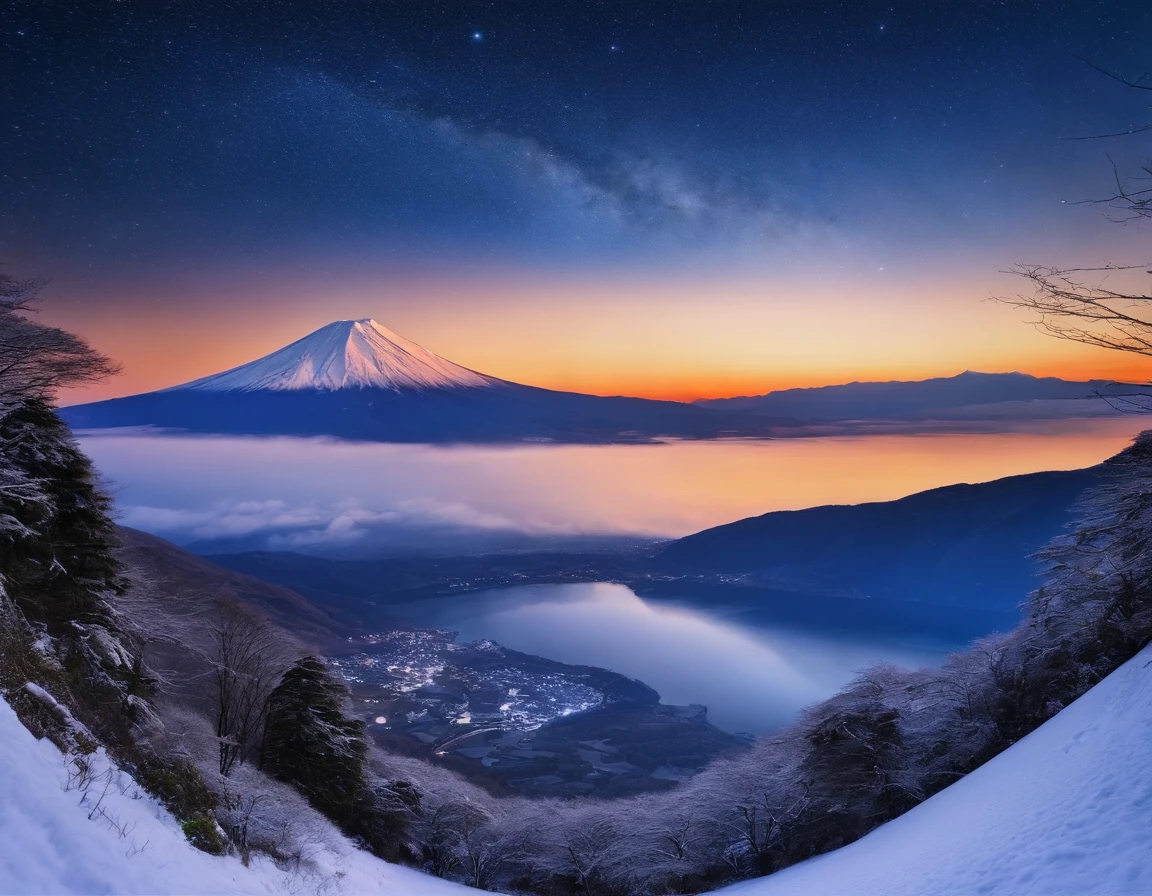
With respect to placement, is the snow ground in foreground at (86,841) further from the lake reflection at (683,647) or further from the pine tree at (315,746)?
the lake reflection at (683,647)

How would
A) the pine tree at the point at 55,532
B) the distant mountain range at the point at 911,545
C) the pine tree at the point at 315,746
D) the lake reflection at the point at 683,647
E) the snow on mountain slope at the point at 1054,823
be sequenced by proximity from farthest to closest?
1. the distant mountain range at the point at 911,545
2. the lake reflection at the point at 683,647
3. the pine tree at the point at 315,746
4. the pine tree at the point at 55,532
5. the snow on mountain slope at the point at 1054,823

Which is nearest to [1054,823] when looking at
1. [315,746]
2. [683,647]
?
[315,746]

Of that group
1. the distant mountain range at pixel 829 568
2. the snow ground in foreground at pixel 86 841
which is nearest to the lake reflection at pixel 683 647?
the distant mountain range at pixel 829 568

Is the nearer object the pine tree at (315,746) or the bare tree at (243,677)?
the pine tree at (315,746)

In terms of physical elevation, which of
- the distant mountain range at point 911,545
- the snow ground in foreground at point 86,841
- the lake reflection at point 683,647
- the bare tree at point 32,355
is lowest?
the lake reflection at point 683,647

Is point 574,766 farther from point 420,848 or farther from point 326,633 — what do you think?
point 326,633
